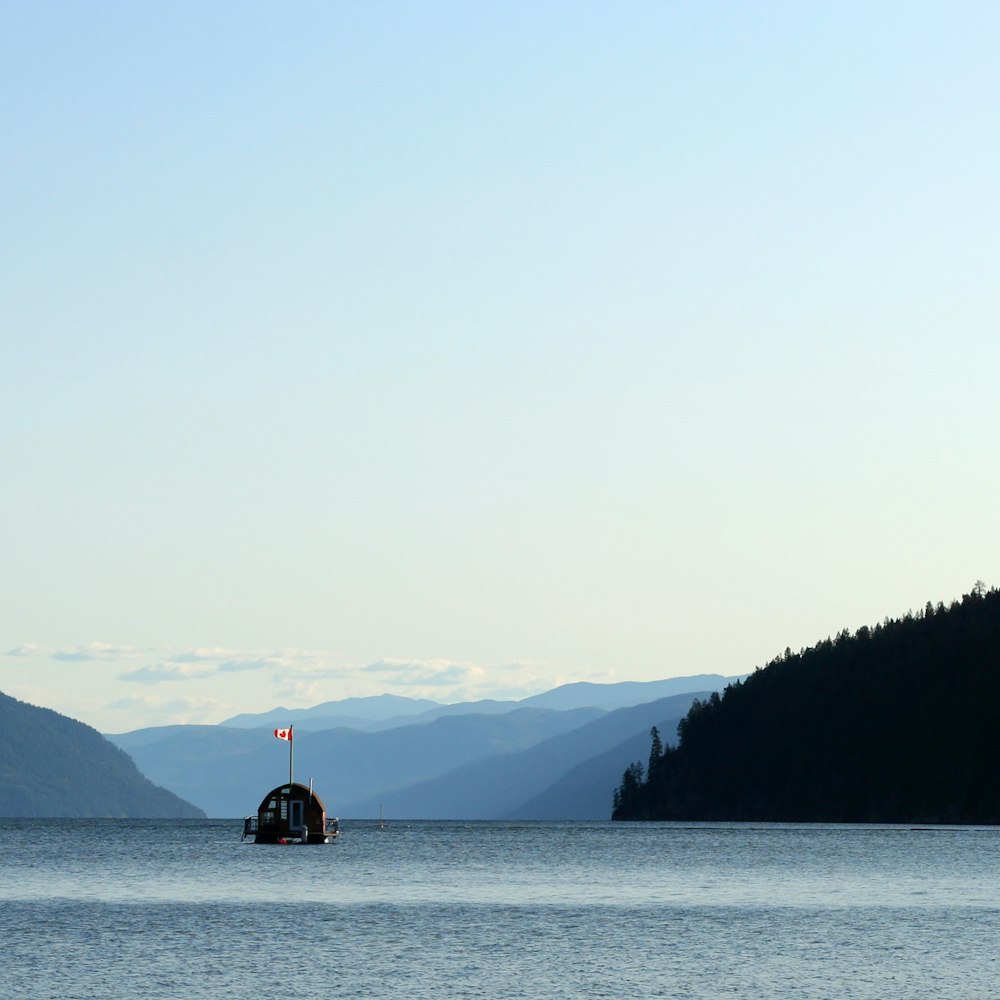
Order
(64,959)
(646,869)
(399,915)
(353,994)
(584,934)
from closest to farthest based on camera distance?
(353,994)
(64,959)
(584,934)
(399,915)
(646,869)

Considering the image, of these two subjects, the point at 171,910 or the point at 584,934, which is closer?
the point at 584,934

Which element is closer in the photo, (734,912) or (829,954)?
(829,954)

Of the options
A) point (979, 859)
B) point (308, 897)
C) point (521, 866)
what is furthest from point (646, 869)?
point (308, 897)

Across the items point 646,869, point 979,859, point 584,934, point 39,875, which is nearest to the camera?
point 584,934

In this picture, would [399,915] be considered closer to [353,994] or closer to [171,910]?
[171,910]

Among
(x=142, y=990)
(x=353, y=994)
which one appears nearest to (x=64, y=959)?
(x=142, y=990)

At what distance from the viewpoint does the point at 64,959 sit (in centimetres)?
8925

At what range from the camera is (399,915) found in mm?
116812

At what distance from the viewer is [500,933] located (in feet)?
342

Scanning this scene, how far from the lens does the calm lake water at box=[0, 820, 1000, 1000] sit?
80938mm

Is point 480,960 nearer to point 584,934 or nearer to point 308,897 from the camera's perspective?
point 584,934

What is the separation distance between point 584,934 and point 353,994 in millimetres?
28913

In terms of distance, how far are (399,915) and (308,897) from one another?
17.6 m

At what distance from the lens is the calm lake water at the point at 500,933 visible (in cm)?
8094
